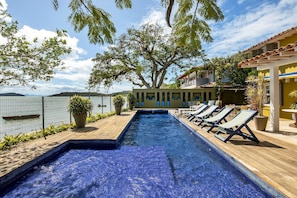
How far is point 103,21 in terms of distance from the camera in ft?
12.0

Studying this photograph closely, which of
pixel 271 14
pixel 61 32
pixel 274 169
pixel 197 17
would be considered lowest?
pixel 274 169

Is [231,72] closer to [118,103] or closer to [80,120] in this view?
[118,103]

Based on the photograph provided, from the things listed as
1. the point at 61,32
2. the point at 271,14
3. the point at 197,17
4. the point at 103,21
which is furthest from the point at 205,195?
the point at 271,14

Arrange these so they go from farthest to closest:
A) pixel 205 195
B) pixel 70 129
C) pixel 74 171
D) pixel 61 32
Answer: pixel 70 129, pixel 61 32, pixel 74 171, pixel 205 195

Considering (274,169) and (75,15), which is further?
(75,15)

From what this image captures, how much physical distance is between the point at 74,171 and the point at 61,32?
372 centimetres

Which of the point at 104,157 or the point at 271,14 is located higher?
the point at 271,14

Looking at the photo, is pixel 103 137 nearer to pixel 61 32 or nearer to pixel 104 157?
pixel 104 157

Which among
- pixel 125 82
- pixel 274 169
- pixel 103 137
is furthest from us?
pixel 125 82

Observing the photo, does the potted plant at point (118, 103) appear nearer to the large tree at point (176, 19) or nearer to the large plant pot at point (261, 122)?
the large plant pot at point (261, 122)

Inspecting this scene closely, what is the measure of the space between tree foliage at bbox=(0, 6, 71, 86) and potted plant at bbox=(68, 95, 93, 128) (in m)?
1.92

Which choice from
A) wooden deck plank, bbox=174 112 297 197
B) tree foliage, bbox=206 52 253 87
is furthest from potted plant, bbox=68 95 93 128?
tree foliage, bbox=206 52 253 87

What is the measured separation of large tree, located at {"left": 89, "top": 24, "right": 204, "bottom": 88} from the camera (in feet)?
67.9

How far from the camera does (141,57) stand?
22.1 metres
